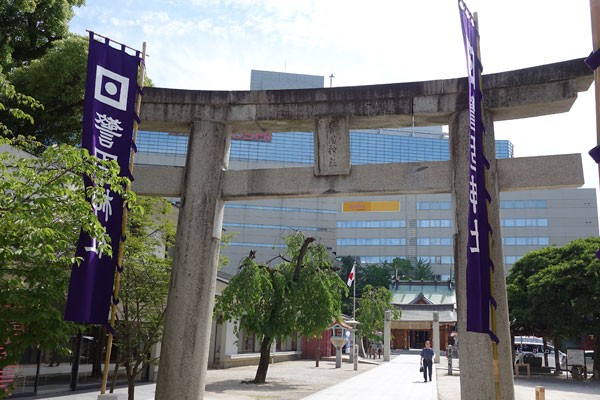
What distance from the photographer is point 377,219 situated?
316 feet

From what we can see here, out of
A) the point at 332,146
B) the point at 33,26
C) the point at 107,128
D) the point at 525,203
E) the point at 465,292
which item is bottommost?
the point at 465,292

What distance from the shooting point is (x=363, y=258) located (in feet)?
313

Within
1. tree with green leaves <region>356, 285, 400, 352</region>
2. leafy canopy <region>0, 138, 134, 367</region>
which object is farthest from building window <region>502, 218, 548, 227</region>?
leafy canopy <region>0, 138, 134, 367</region>

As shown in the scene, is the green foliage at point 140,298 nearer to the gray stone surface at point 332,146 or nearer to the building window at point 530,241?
the gray stone surface at point 332,146

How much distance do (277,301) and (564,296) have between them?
15.3 metres

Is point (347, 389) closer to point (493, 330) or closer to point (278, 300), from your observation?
point (278, 300)

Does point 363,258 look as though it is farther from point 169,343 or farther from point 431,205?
point 169,343

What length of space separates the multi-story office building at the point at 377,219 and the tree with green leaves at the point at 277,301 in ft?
207

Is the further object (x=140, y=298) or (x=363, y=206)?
(x=363, y=206)

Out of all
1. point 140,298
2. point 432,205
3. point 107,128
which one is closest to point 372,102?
point 107,128

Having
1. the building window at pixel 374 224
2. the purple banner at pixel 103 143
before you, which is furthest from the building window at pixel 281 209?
the purple banner at pixel 103 143

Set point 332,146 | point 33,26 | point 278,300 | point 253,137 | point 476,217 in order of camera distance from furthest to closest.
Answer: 1. point 253,137
2. point 278,300
3. point 33,26
4. point 332,146
5. point 476,217

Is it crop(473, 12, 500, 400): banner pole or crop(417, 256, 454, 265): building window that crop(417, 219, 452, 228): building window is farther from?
crop(473, 12, 500, 400): banner pole

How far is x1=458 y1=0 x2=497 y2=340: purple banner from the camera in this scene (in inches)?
286
